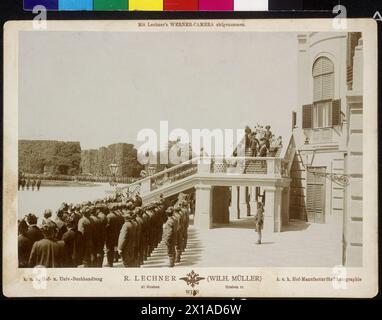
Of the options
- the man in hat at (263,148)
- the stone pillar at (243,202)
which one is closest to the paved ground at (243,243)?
the stone pillar at (243,202)

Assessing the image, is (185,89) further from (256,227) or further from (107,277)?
(107,277)

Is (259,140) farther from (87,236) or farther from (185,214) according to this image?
(87,236)

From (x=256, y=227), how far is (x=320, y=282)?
573mm

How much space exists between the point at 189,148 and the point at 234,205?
0.51 metres

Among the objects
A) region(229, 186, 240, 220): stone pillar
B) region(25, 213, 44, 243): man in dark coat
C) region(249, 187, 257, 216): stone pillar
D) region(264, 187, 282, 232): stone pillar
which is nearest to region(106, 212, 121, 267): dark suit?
region(25, 213, 44, 243): man in dark coat

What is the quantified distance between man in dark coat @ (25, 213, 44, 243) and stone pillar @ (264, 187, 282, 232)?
1571mm

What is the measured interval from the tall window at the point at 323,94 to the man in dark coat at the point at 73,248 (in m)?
1.82

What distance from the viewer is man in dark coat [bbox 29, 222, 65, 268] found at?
3.25 meters

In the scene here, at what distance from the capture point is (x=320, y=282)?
3279mm

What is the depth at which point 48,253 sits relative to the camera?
326cm

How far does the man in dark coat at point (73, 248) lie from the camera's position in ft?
10.7

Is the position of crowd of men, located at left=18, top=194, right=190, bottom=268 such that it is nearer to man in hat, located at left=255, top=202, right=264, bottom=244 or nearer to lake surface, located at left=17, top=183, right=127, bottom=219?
lake surface, located at left=17, top=183, right=127, bottom=219

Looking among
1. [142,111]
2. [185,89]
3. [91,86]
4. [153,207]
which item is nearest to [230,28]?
[185,89]
